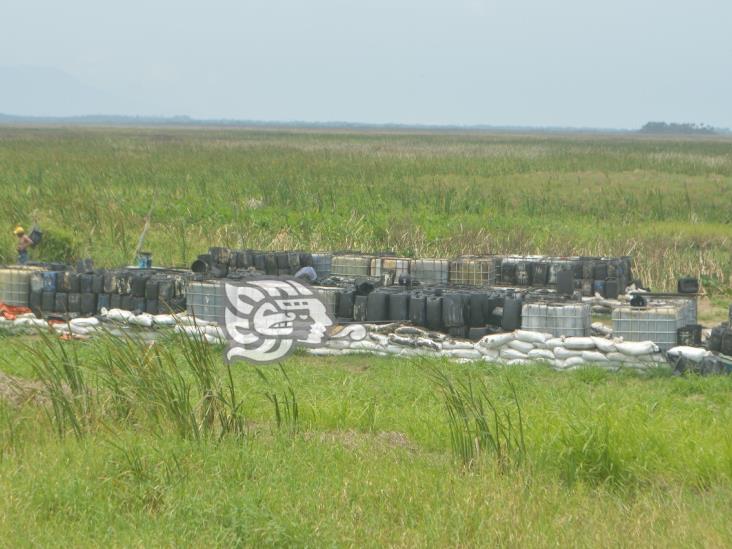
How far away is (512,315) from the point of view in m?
11.7

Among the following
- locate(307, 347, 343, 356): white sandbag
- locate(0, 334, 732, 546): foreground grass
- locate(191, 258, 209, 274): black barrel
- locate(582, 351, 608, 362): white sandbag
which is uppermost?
locate(191, 258, 209, 274): black barrel

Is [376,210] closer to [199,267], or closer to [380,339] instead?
[199,267]

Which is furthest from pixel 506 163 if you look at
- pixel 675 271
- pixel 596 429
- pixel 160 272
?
pixel 596 429

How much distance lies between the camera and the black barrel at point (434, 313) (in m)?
12.0

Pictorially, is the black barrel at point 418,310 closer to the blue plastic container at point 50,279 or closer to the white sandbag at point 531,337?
the white sandbag at point 531,337

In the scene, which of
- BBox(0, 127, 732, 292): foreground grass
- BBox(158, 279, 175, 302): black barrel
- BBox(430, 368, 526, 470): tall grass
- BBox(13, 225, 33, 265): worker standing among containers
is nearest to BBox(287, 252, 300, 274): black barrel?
BBox(158, 279, 175, 302): black barrel

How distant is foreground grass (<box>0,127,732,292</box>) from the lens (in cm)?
1873

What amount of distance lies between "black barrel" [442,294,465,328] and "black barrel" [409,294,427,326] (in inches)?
9.3

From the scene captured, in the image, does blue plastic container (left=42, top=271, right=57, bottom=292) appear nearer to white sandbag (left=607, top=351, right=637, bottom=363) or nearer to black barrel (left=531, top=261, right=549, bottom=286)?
black barrel (left=531, top=261, right=549, bottom=286)

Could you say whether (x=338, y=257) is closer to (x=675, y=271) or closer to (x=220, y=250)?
(x=220, y=250)

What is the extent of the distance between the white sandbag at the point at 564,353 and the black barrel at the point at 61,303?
6178mm

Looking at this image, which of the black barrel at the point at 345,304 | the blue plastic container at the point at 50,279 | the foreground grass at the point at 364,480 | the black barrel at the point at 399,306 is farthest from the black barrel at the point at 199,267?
the foreground grass at the point at 364,480

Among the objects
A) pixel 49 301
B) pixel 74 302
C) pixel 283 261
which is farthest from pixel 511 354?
pixel 49 301

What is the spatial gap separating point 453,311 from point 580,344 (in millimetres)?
1666
